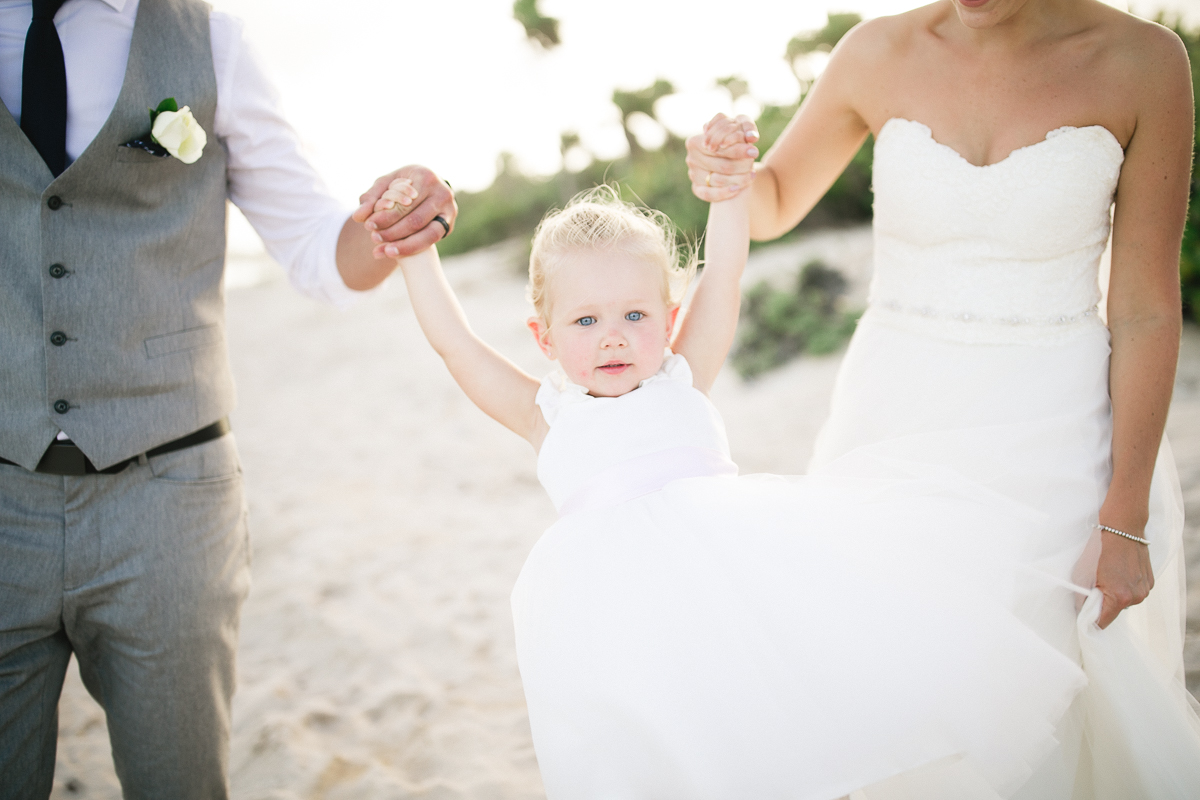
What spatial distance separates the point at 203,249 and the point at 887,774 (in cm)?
207

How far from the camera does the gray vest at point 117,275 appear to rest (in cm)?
173

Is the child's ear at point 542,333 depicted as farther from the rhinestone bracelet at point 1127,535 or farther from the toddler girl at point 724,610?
the rhinestone bracelet at point 1127,535

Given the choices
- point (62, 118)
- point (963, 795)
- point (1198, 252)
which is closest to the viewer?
point (963, 795)

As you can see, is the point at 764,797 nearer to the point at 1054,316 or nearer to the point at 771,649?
the point at 771,649

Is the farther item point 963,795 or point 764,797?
point 963,795

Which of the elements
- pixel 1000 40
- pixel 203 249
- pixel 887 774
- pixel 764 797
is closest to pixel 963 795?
pixel 887 774

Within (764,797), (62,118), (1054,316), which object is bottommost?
(764,797)

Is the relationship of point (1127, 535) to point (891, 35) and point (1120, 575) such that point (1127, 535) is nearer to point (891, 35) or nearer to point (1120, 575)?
point (1120, 575)

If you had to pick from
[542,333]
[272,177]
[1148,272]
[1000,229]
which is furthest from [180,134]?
[1148,272]

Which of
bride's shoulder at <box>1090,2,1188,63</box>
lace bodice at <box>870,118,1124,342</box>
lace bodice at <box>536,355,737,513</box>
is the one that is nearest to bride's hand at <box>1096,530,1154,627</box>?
lace bodice at <box>870,118,1124,342</box>

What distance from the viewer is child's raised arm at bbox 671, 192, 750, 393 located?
2.06m

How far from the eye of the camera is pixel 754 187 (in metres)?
2.33

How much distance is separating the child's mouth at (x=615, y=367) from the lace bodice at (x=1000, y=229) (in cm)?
95

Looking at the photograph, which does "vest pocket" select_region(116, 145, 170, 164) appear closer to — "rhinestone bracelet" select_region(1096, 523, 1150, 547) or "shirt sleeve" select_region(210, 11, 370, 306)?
"shirt sleeve" select_region(210, 11, 370, 306)
